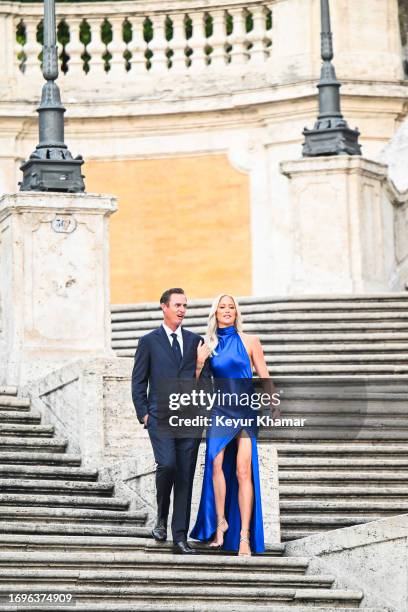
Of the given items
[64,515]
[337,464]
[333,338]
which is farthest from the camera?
[333,338]

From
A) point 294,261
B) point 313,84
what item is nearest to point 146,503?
point 294,261

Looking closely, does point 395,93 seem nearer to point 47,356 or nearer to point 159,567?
point 47,356

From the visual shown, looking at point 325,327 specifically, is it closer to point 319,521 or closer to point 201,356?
point 319,521

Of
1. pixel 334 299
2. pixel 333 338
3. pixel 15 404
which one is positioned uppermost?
pixel 334 299

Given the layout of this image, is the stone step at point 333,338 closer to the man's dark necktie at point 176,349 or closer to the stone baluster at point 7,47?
the man's dark necktie at point 176,349

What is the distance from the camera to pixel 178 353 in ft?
52.7

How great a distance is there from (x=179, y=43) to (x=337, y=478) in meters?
10.9

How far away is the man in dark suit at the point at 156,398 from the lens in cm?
1579

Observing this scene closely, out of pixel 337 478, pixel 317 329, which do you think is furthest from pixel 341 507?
pixel 317 329

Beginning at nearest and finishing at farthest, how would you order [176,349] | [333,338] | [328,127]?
1. [176,349]
2. [333,338]
3. [328,127]

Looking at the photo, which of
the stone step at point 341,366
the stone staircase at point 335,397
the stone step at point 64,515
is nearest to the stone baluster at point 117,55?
the stone staircase at point 335,397

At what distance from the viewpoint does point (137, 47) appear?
90.2ft

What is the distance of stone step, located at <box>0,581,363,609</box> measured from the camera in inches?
589

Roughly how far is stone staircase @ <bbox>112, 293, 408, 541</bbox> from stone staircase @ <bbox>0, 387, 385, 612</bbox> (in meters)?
1.10
